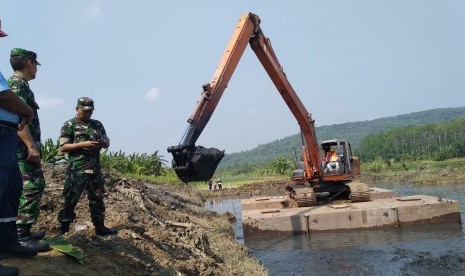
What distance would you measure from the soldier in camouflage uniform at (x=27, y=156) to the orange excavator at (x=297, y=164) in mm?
3185

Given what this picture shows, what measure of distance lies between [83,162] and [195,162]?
7.94 feet

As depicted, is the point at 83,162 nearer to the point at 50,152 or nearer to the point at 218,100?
the point at 218,100

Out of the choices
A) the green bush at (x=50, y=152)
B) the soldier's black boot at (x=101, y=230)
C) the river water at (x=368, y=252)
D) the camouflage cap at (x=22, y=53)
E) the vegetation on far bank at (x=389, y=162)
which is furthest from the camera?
the vegetation on far bank at (x=389, y=162)

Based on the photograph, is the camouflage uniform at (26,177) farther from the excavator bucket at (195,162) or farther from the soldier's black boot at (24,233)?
the excavator bucket at (195,162)

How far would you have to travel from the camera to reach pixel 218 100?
951cm

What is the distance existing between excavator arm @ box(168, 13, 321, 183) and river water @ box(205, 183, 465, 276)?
106 inches

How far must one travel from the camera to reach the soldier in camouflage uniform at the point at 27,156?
12.9ft

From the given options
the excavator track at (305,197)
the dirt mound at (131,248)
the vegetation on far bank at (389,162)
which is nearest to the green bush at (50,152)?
the vegetation on far bank at (389,162)

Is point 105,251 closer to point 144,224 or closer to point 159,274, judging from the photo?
point 159,274

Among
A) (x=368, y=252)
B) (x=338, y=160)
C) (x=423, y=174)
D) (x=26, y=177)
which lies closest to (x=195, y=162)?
(x=26, y=177)

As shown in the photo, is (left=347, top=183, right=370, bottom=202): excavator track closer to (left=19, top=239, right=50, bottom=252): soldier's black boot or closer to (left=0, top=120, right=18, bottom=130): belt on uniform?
(left=19, top=239, right=50, bottom=252): soldier's black boot

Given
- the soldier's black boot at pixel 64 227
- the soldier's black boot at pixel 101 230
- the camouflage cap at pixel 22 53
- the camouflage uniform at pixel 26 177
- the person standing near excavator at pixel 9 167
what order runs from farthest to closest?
the soldier's black boot at pixel 101 230 < the soldier's black boot at pixel 64 227 < the camouflage cap at pixel 22 53 < the camouflage uniform at pixel 26 177 < the person standing near excavator at pixel 9 167

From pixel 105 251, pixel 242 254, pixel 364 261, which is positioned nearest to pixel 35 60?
pixel 105 251

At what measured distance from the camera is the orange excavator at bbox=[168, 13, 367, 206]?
726 centimetres
